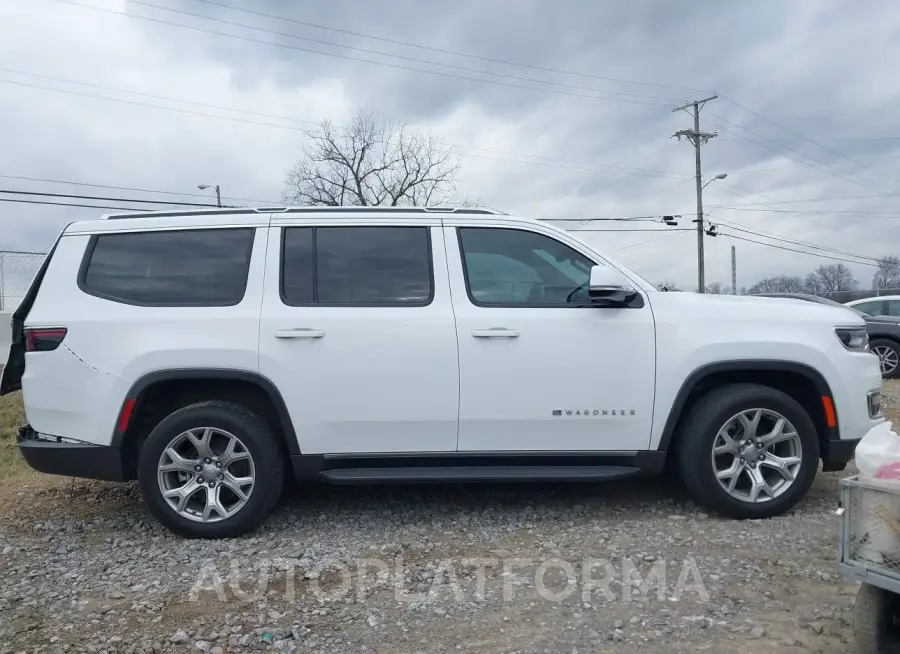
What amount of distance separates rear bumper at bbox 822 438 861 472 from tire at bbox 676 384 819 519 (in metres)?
0.09

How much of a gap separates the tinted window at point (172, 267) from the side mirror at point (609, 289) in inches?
82.1

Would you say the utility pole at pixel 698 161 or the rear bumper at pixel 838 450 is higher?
the utility pole at pixel 698 161

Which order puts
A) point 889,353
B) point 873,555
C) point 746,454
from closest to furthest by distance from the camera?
point 873,555
point 746,454
point 889,353

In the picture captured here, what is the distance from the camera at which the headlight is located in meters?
4.53

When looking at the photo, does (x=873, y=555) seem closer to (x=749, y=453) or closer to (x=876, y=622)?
(x=876, y=622)

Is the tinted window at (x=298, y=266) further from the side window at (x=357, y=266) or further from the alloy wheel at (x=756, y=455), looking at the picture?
the alloy wheel at (x=756, y=455)

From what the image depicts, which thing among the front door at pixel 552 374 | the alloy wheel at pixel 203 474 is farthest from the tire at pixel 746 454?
the alloy wheel at pixel 203 474

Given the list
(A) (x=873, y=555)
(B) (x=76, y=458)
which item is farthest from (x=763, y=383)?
(B) (x=76, y=458)

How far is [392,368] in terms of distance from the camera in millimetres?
4293

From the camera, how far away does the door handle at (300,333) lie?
4.29 meters

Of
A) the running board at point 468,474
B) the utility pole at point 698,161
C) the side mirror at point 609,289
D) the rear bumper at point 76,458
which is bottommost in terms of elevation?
the running board at point 468,474

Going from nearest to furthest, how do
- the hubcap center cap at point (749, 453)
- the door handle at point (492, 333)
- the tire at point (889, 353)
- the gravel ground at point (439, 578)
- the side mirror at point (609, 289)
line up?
the gravel ground at point (439, 578) → the side mirror at point (609, 289) → the door handle at point (492, 333) → the hubcap center cap at point (749, 453) → the tire at point (889, 353)

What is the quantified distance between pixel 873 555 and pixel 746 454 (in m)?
1.78

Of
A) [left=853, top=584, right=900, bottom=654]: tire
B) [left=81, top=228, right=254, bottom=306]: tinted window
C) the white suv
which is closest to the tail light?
the white suv
